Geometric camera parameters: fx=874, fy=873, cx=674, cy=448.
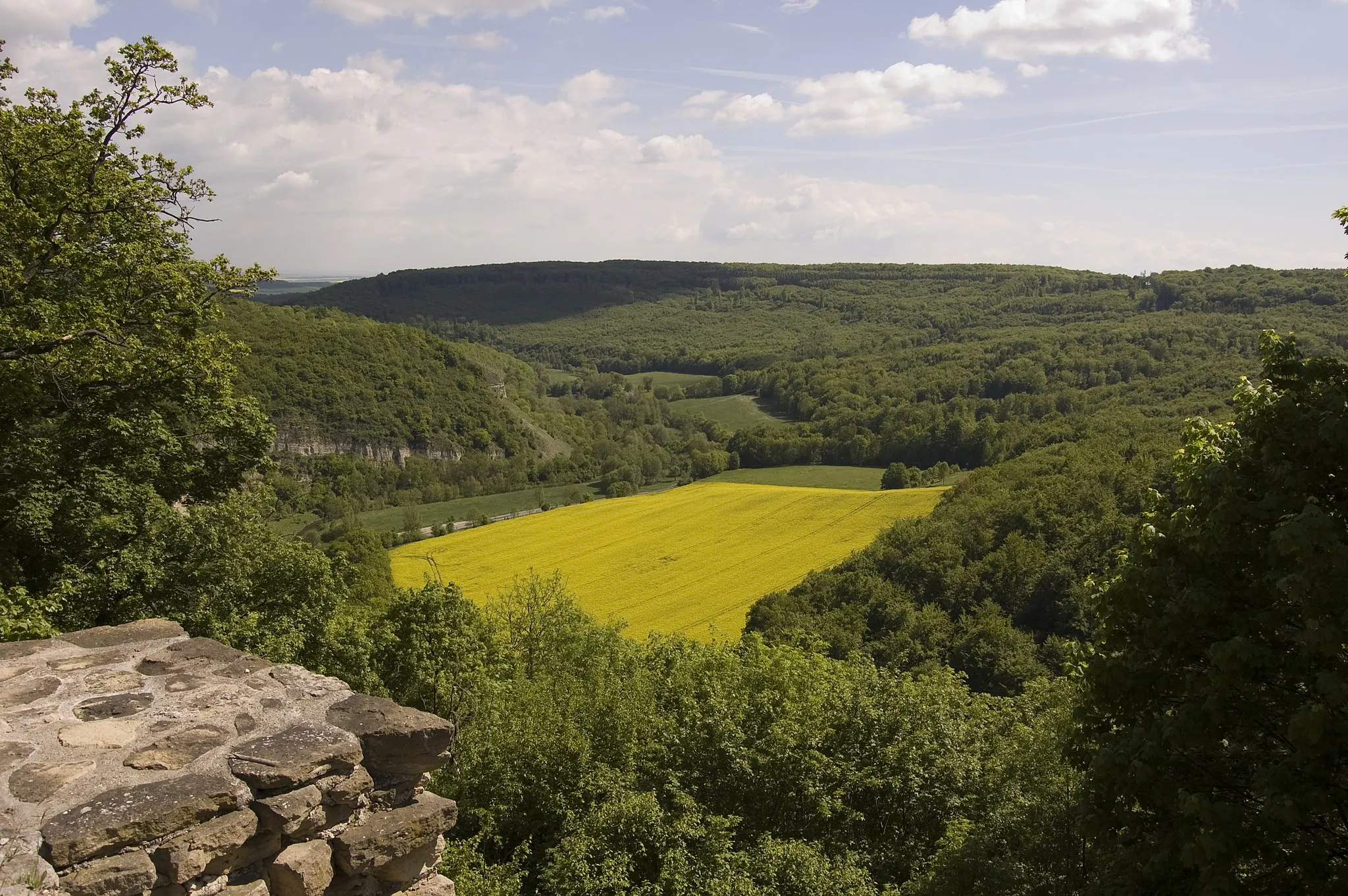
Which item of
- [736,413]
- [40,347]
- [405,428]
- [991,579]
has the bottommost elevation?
[991,579]

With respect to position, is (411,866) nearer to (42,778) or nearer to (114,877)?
(114,877)

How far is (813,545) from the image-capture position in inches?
3285

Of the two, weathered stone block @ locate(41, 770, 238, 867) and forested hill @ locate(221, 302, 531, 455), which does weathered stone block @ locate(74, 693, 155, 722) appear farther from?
forested hill @ locate(221, 302, 531, 455)

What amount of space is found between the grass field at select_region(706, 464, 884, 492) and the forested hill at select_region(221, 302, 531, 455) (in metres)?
44.9

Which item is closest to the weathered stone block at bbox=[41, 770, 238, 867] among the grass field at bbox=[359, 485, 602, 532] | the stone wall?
the stone wall

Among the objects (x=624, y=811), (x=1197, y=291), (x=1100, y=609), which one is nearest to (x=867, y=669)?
(x=624, y=811)

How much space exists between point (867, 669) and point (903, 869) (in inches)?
211

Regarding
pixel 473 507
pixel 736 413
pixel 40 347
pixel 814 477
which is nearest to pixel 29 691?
pixel 40 347

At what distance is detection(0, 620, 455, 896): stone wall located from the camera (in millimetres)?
6242

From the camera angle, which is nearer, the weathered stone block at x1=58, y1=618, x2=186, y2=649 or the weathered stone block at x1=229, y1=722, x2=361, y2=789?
the weathered stone block at x1=229, y1=722, x2=361, y2=789

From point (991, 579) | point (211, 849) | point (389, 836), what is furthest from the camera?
point (991, 579)

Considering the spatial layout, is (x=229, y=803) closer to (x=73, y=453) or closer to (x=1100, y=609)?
(x=1100, y=609)

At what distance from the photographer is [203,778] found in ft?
22.6

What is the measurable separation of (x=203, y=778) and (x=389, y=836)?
1693 mm
